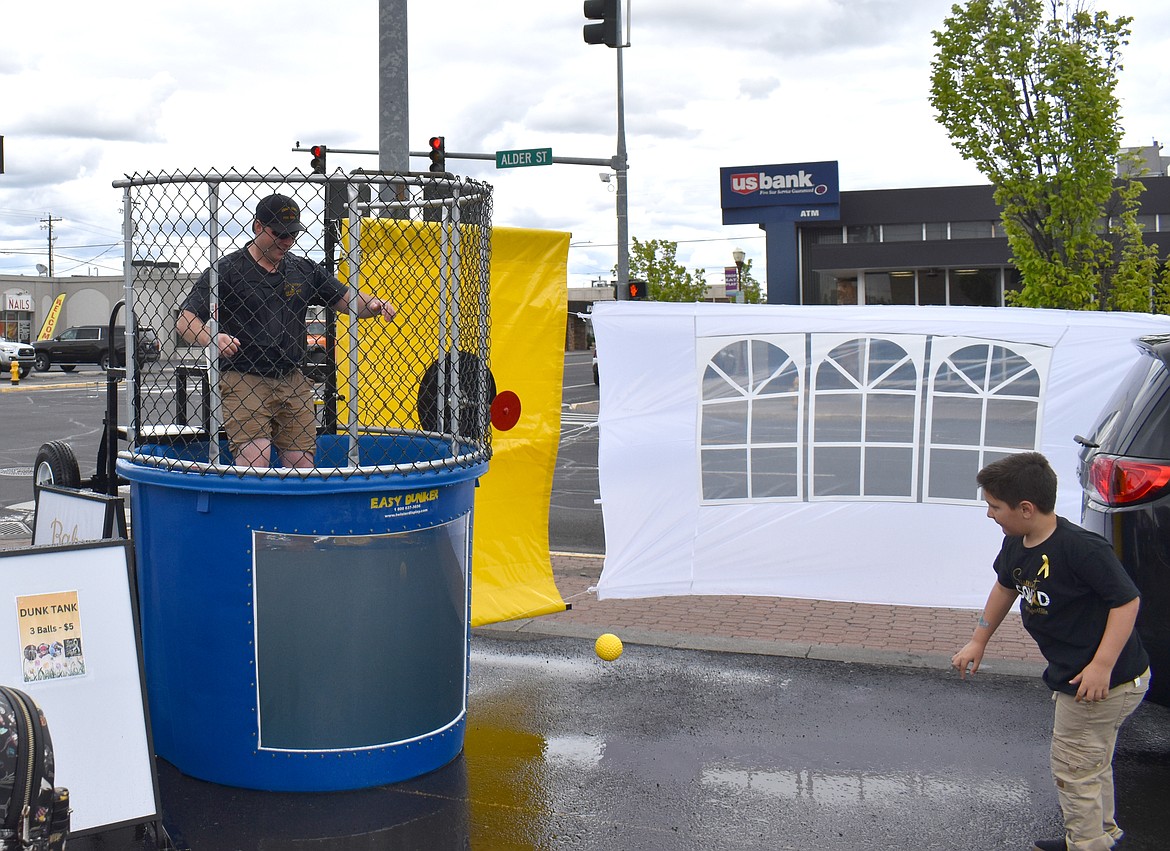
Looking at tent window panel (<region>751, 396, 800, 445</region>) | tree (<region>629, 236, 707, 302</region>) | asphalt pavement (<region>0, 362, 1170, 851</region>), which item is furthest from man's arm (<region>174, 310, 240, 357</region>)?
tree (<region>629, 236, 707, 302</region>)

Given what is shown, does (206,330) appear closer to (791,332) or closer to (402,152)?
(791,332)

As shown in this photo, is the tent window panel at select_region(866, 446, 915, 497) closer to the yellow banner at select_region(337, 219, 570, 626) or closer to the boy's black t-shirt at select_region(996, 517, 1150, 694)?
the yellow banner at select_region(337, 219, 570, 626)

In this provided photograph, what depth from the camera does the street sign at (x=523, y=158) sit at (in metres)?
23.3

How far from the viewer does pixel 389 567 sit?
4.33 meters

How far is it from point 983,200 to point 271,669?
4107 centimetres

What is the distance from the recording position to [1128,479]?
4.59m

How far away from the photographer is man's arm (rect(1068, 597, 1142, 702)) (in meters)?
3.58

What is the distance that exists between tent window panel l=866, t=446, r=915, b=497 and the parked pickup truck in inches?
1573

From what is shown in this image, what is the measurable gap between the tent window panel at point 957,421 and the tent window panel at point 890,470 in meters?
0.19

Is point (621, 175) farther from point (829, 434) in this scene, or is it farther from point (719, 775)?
point (719, 775)

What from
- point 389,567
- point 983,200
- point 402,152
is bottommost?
point 389,567

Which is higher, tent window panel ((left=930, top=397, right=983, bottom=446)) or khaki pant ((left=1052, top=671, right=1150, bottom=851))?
tent window panel ((left=930, top=397, right=983, bottom=446))

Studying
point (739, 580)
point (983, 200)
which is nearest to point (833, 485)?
point (739, 580)

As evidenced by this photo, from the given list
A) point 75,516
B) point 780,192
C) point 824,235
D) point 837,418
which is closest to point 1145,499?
point 837,418
